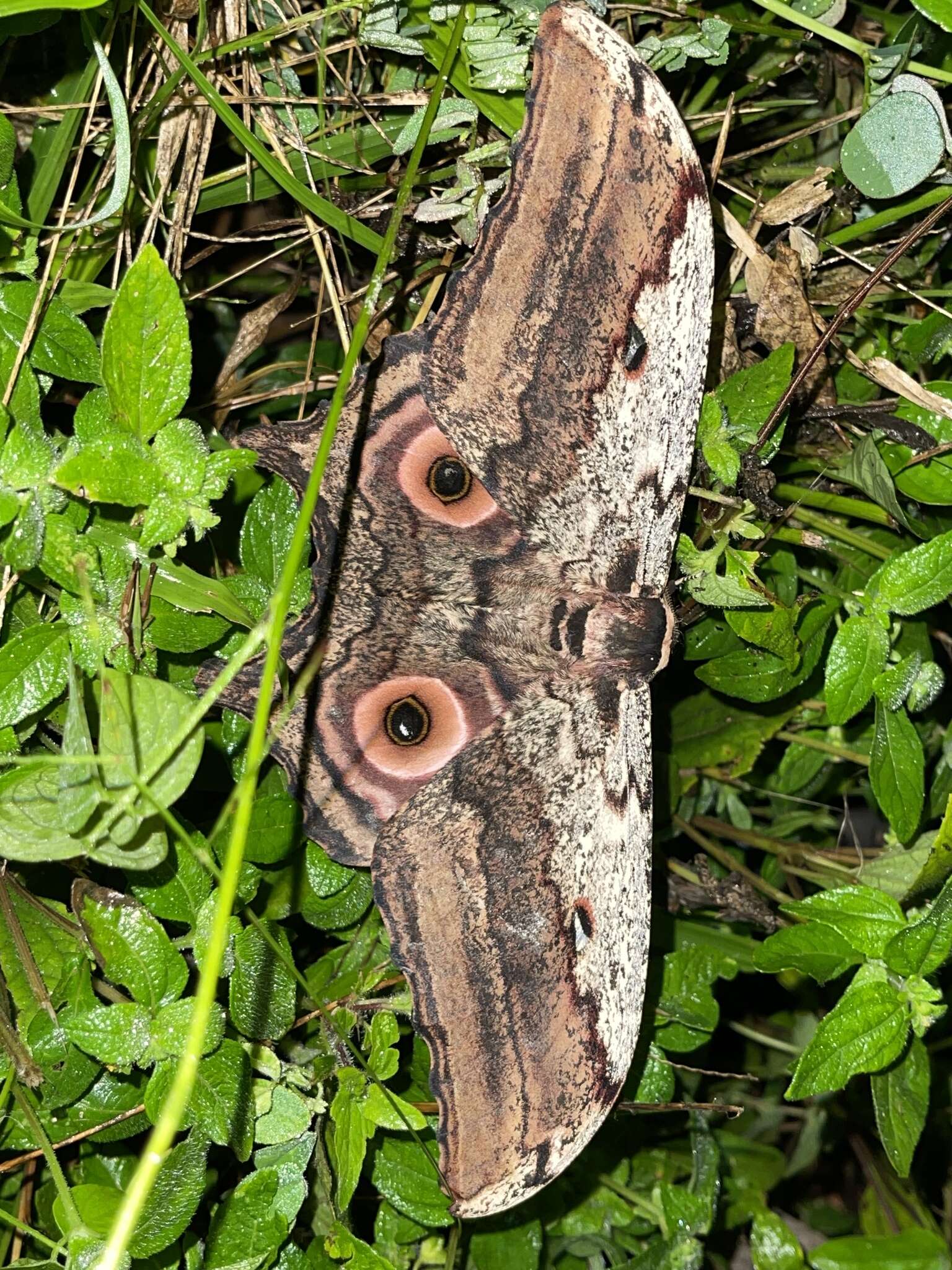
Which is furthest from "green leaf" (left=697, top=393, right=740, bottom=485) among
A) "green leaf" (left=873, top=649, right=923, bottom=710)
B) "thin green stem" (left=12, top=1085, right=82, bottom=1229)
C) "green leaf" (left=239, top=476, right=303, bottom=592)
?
"thin green stem" (left=12, top=1085, right=82, bottom=1229)

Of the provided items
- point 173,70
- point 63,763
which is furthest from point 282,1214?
point 173,70

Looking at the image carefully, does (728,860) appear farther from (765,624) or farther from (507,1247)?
(507,1247)

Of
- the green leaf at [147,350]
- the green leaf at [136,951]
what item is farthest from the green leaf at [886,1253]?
the green leaf at [147,350]

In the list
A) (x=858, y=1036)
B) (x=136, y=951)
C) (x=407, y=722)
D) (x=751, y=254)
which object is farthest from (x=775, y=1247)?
(x=751, y=254)

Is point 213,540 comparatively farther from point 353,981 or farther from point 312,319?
point 353,981

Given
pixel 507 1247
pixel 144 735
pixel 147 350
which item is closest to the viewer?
pixel 144 735

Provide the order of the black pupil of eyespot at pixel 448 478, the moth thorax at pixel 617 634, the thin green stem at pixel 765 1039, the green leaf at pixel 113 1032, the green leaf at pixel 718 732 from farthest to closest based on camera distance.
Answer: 1. the thin green stem at pixel 765 1039
2. the green leaf at pixel 718 732
3. the black pupil of eyespot at pixel 448 478
4. the moth thorax at pixel 617 634
5. the green leaf at pixel 113 1032

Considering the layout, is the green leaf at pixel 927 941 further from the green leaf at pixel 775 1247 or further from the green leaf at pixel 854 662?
the green leaf at pixel 775 1247
